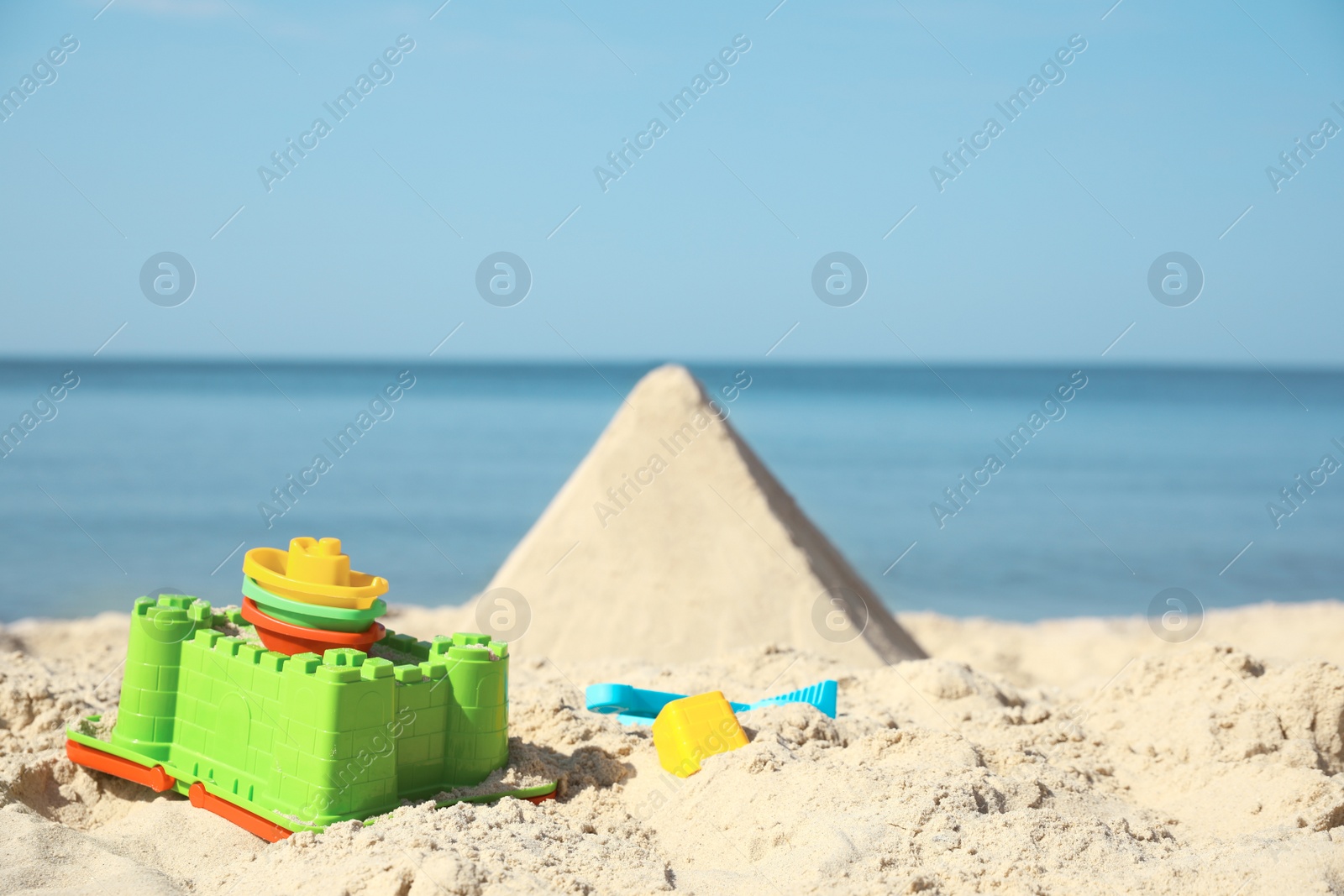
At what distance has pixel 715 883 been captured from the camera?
Result: 223cm

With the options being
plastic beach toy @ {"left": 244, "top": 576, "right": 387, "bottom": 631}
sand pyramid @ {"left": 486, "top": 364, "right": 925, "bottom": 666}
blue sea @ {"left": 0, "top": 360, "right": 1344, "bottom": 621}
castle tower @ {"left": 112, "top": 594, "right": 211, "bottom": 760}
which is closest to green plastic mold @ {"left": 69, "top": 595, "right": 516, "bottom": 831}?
castle tower @ {"left": 112, "top": 594, "right": 211, "bottom": 760}

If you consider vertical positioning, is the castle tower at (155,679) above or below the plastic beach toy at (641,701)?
above

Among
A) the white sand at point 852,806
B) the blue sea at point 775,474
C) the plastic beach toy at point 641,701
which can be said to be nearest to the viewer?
the white sand at point 852,806

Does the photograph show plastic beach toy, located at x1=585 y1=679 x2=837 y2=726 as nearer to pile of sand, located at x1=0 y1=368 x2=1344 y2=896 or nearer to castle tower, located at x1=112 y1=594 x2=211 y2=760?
pile of sand, located at x1=0 y1=368 x2=1344 y2=896

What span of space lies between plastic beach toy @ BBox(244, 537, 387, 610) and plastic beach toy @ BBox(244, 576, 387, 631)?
15 mm

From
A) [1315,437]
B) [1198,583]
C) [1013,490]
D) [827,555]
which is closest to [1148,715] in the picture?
[827,555]

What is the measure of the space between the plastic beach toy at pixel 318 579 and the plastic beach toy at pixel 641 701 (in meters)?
0.97

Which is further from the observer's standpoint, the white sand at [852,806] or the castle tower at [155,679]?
the castle tower at [155,679]

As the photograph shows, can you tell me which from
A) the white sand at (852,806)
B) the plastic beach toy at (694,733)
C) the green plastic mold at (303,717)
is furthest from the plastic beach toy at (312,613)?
the plastic beach toy at (694,733)

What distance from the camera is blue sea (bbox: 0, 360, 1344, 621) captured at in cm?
1097

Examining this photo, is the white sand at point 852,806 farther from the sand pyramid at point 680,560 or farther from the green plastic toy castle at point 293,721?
the sand pyramid at point 680,560

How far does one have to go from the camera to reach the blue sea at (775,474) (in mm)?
10969

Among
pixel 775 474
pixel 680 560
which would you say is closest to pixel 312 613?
pixel 680 560

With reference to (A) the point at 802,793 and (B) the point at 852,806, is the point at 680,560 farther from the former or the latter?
(B) the point at 852,806
